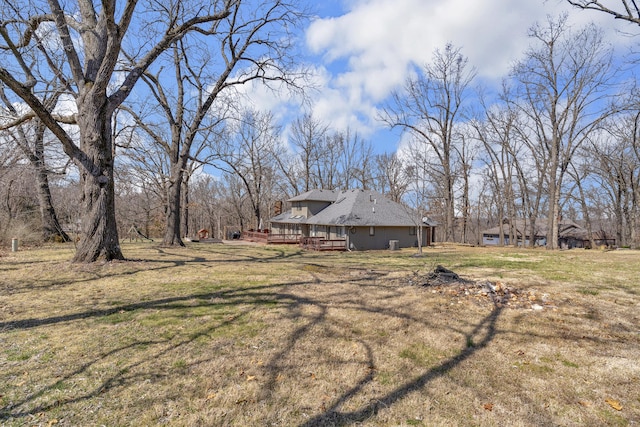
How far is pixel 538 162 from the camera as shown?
29281 mm

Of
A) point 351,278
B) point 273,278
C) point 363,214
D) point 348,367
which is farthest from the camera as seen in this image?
point 363,214

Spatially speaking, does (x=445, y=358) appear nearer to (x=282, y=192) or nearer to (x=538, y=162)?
(x=538, y=162)

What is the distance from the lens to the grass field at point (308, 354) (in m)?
3.09

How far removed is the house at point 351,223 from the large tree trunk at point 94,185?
1440 centimetres

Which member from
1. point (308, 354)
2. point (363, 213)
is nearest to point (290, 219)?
point (363, 213)

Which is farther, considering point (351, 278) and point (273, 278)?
point (351, 278)

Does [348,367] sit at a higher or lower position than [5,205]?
lower

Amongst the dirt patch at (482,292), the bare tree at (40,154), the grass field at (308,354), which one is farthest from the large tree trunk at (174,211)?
the dirt patch at (482,292)

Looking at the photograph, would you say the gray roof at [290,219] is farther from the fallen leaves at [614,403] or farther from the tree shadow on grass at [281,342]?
the fallen leaves at [614,403]

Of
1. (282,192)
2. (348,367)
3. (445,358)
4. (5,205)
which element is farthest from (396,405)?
(282,192)

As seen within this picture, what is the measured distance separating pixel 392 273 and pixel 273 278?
3739 millimetres

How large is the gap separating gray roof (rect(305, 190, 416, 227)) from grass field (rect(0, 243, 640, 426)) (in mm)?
16524

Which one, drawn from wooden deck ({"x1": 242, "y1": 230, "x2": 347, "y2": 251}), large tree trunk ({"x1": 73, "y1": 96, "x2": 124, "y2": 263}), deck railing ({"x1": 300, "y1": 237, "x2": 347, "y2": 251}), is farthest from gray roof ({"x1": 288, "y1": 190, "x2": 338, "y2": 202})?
large tree trunk ({"x1": 73, "y1": 96, "x2": 124, "y2": 263})

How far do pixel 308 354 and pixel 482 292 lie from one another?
474 centimetres
